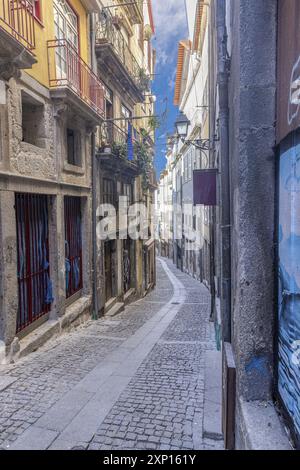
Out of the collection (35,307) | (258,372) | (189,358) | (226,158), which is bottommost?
(189,358)

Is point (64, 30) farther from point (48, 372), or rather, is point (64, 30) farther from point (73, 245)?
point (48, 372)

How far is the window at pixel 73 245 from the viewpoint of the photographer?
29.7 feet

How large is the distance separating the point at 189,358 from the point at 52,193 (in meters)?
4.44

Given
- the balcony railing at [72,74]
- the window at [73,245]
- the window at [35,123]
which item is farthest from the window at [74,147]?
the window at [35,123]

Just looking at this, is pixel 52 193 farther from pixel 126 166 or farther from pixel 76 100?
pixel 126 166

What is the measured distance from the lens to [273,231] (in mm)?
2770

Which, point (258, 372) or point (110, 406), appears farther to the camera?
point (110, 406)

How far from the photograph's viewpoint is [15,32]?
5586 millimetres

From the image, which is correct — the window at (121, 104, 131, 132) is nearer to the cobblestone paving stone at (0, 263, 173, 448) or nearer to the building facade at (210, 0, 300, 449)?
the cobblestone paving stone at (0, 263, 173, 448)

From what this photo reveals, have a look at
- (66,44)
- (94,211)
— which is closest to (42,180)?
(94,211)

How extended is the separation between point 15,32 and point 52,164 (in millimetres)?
2729

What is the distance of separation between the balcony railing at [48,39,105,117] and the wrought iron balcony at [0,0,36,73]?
96 cm

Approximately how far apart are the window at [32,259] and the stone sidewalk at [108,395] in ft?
2.64

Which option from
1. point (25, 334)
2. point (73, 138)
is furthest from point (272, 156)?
point (73, 138)
